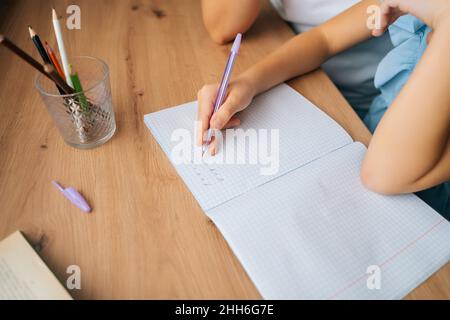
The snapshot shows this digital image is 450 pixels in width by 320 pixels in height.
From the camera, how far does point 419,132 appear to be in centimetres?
52

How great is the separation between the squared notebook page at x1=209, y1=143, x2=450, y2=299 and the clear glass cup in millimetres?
238

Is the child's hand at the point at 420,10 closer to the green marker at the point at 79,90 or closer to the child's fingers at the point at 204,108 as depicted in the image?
the child's fingers at the point at 204,108

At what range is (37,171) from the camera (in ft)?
1.78

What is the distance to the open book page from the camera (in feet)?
1.34

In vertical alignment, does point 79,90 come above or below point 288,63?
above

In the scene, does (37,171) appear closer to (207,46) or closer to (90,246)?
(90,246)

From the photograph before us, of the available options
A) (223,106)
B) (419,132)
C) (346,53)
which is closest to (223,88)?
(223,106)

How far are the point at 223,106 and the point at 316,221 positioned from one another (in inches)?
9.4

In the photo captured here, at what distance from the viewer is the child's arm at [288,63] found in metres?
0.61

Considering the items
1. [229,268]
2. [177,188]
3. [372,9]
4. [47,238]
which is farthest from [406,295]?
[372,9]

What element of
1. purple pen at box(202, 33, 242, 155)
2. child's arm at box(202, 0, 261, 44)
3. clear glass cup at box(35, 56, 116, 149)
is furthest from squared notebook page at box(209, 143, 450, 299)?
child's arm at box(202, 0, 261, 44)

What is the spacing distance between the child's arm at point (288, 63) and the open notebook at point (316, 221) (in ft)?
0.14

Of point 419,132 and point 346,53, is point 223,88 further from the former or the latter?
point 346,53

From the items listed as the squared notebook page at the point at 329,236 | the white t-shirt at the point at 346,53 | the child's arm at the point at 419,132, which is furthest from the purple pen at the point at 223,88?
the white t-shirt at the point at 346,53
